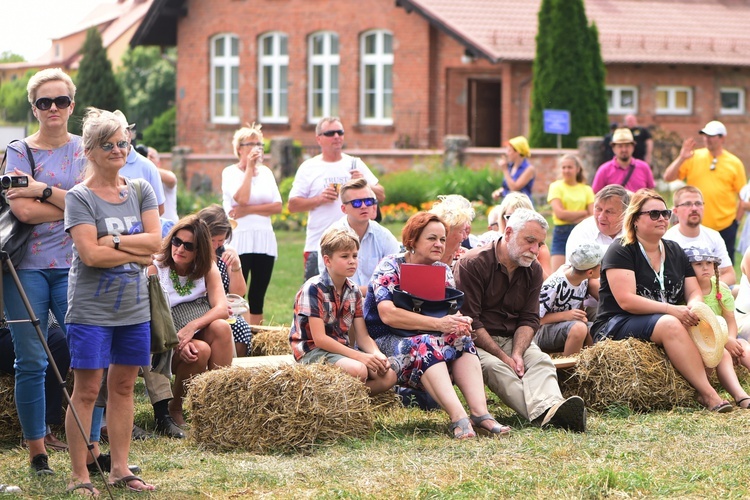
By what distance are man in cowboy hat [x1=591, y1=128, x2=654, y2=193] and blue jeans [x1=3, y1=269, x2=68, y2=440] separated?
7.09m

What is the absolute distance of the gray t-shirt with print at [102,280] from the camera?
539cm

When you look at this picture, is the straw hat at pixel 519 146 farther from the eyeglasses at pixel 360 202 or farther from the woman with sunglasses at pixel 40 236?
the woman with sunglasses at pixel 40 236

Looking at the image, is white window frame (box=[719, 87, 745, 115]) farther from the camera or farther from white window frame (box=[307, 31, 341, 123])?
the camera

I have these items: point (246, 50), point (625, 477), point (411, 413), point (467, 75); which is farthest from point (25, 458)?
point (246, 50)

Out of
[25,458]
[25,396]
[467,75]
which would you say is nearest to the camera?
[25,396]

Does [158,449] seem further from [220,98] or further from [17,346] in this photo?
[220,98]

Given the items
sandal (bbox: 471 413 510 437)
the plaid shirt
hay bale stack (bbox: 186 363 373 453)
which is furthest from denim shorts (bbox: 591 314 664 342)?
hay bale stack (bbox: 186 363 373 453)

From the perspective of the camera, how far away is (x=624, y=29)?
30.4 metres

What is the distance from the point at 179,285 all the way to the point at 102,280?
1.99 m

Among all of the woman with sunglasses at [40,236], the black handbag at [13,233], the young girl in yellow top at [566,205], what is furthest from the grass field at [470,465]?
the young girl in yellow top at [566,205]

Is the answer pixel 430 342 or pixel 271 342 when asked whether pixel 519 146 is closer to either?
pixel 271 342

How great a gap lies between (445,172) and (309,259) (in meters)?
15.0

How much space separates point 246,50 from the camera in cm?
3216

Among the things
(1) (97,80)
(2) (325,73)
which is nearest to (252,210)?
(2) (325,73)
